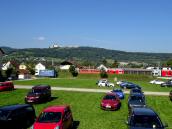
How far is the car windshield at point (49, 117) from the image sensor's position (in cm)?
1989

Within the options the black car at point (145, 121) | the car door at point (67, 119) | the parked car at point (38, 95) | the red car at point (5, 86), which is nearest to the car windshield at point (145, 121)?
the black car at point (145, 121)

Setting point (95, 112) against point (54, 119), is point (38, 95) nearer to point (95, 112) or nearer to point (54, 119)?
point (95, 112)

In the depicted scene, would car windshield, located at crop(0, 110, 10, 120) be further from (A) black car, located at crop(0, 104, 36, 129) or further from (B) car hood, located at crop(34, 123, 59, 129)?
(B) car hood, located at crop(34, 123, 59, 129)

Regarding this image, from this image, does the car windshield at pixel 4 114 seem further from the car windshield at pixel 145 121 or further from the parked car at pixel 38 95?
the parked car at pixel 38 95

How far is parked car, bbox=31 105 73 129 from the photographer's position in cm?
1912

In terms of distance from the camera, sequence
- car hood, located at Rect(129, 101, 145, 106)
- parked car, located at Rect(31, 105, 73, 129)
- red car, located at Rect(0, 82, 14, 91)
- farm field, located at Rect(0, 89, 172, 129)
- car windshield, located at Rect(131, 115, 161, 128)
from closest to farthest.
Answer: car windshield, located at Rect(131, 115, 161, 128) → parked car, located at Rect(31, 105, 73, 129) → farm field, located at Rect(0, 89, 172, 129) → car hood, located at Rect(129, 101, 145, 106) → red car, located at Rect(0, 82, 14, 91)

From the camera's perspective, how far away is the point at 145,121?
58.8 ft

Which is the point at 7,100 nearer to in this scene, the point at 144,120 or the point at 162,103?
the point at 162,103

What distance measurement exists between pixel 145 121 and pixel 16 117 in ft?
31.4

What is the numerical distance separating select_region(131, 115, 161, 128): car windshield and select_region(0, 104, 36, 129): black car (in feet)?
29.0

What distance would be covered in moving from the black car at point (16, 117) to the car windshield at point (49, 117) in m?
2.68

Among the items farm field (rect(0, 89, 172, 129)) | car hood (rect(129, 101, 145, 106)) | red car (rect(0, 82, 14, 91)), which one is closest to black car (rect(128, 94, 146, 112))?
car hood (rect(129, 101, 145, 106))

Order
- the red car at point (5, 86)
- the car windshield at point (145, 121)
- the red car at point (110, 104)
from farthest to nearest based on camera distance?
the red car at point (5, 86), the red car at point (110, 104), the car windshield at point (145, 121)

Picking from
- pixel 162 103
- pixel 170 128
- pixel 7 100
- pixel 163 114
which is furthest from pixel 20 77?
pixel 170 128
